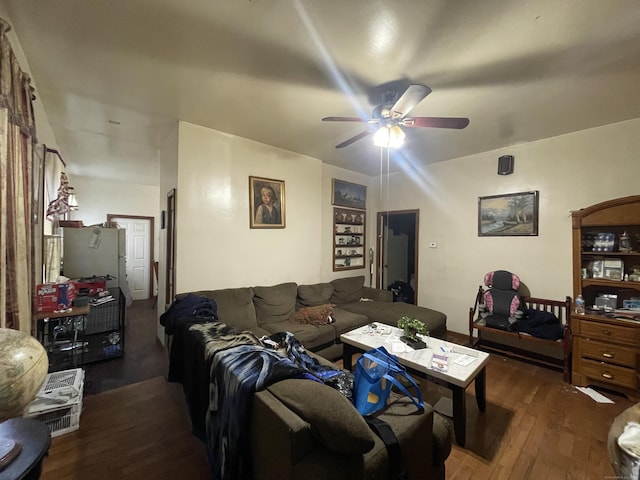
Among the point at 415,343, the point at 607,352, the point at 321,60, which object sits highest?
the point at 321,60

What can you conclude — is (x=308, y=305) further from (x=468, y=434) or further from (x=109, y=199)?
(x=109, y=199)

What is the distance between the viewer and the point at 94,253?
367cm

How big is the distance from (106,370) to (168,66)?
3.04 meters

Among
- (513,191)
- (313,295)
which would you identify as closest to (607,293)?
(513,191)

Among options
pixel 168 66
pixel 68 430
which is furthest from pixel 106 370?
pixel 168 66

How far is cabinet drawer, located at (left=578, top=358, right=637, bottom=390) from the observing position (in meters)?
2.32

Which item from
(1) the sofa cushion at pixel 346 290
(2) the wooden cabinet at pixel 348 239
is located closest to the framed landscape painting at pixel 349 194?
(2) the wooden cabinet at pixel 348 239

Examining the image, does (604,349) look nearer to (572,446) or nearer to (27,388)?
(572,446)

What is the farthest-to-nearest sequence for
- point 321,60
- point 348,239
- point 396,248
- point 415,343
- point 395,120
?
point 396,248 → point 348,239 → point 415,343 → point 395,120 → point 321,60

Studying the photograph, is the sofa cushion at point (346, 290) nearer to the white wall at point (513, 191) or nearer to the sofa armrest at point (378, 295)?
the sofa armrest at point (378, 295)

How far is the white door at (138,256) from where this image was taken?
19.4 feet

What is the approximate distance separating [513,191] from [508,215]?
1.04 ft

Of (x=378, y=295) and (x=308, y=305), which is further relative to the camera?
(x=378, y=295)

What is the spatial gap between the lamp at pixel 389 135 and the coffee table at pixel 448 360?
180cm
